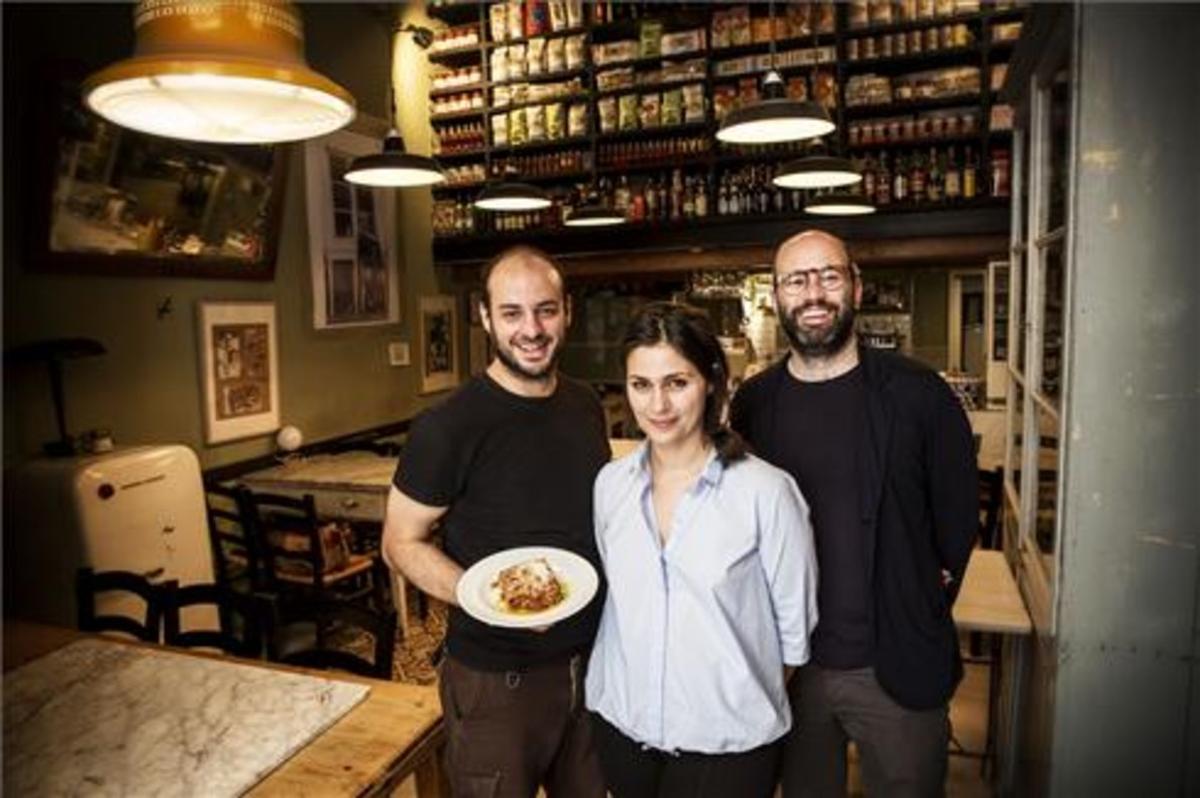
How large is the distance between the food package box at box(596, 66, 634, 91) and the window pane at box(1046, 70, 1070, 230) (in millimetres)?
4213

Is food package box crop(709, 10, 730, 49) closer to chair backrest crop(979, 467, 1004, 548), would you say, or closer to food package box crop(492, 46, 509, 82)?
food package box crop(492, 46, 509, 82)

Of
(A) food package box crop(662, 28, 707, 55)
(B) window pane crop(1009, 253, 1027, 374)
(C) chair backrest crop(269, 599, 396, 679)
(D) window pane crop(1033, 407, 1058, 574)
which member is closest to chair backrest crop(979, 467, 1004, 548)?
(B) window pane crop(1009, 253, 1027, 374)

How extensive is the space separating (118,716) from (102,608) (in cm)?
159

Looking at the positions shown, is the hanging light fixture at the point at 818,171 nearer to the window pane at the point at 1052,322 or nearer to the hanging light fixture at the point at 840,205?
the hanging light fixture at the point at 840,205

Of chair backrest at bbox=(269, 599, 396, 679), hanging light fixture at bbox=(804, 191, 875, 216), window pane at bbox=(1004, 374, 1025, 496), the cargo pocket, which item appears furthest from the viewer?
hanging light fixture at bbox=(804, 191, 875, 216)

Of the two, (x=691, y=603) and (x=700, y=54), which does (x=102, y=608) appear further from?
(x=700, y=54)

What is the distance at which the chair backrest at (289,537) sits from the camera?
3645 mm

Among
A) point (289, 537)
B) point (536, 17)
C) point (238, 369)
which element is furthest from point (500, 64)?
point (289, 537)

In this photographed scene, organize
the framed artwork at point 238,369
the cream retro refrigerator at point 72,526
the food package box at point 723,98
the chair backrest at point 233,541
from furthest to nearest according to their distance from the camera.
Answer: the food package box at point 723,98
the framed artwork at point 238,369
the chair backrest at point 233,541
the cream retro refrigerator at point 72,526

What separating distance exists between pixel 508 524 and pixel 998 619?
54.5 inches

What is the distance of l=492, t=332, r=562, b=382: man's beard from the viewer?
185 cm

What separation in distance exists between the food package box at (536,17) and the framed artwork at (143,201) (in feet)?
8.10

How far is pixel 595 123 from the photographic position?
610 cm

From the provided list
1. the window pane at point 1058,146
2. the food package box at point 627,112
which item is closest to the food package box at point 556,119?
the food package box at point 627,112
